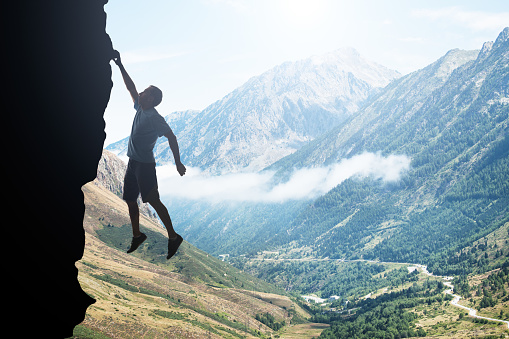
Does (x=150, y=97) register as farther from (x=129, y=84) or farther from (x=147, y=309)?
(x=147, y=309)

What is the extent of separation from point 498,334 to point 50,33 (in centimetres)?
18729

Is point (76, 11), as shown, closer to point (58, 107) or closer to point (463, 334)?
point (58, 107)

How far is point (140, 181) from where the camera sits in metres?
12.1

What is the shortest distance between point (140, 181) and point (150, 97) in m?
2.41

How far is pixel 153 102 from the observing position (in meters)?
12.1

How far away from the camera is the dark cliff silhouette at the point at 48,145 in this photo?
1070 cm

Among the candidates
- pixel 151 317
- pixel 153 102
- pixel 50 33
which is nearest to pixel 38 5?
pixel 50 33

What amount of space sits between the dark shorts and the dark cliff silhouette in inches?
65.6

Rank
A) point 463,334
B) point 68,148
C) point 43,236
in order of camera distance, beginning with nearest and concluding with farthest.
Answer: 1. point 43,236
2. point 68,148
3. point 463,334

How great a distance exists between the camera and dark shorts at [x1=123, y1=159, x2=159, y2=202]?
1213 centimetres

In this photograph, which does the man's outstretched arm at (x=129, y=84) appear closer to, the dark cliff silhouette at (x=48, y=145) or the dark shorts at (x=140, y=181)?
the dark cliff silhouette at (x=48, y=145)

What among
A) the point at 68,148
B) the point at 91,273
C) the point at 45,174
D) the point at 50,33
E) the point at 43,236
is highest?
the point at 91,273

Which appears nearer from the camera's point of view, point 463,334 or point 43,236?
point 43,236

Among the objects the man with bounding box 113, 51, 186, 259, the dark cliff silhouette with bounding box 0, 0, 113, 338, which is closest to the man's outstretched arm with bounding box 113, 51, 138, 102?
the man with bounding box 113, 51, 186, 259
